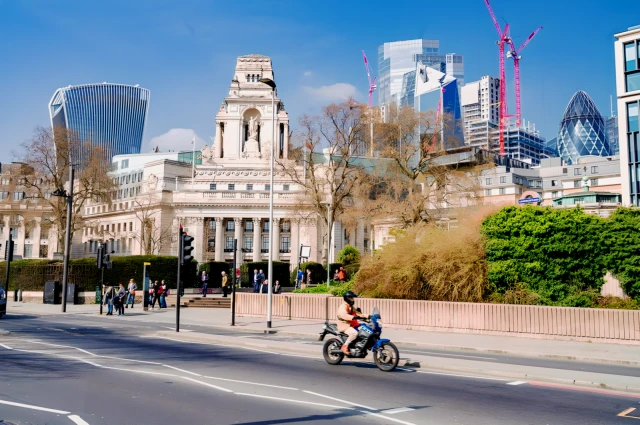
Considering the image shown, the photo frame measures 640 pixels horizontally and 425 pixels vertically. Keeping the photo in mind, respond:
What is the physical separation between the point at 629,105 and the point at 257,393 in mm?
56288

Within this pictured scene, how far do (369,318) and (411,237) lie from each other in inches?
538

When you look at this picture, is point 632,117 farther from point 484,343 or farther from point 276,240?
point 276,240

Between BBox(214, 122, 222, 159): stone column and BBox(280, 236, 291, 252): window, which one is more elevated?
BBox(214, 122, 222, 159): stone column

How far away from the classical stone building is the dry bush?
4635cm

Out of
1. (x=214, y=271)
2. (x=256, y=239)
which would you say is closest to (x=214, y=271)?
(x=214, y=271)

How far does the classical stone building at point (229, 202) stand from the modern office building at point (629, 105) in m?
37.2

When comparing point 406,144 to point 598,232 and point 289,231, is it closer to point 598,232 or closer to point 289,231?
point 598,232

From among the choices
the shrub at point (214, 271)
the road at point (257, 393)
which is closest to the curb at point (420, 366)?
the road at point (257, 393)

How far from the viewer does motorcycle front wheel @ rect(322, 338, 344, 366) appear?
1470 cm

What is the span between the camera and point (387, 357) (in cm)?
1391

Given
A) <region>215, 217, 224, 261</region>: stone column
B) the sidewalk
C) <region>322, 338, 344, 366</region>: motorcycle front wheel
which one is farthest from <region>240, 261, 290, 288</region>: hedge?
<region>322, 338, 344, 366</region>: motorcycle front wheel

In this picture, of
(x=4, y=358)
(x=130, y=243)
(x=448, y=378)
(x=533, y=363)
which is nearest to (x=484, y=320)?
(x=533, y=363)

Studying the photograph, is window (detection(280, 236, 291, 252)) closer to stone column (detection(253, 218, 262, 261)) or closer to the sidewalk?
stone column (detection(253, 218, 262, 261))

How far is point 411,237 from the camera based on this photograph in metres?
27.3
